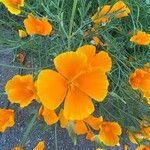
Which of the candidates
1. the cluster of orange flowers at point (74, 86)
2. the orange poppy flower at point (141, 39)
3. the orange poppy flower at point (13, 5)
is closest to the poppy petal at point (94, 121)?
the cluster of orange flowers at point (74, 86)

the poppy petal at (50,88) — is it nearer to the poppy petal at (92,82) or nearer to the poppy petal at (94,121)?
the poppy petal at (92,82)

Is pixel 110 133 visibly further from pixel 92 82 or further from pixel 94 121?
pixel 92 82

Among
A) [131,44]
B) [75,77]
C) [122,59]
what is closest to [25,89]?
[75,77]

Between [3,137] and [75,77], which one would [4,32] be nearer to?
[3,137]

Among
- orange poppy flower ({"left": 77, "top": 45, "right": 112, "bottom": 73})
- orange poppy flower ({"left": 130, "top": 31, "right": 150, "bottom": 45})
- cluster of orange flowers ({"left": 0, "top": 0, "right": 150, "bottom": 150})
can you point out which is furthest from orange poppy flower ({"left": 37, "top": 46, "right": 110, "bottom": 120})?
orange poppy flower ({"left": 130, "top": 31, "right": 150, "bottom": 45})

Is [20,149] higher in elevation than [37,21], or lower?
lower

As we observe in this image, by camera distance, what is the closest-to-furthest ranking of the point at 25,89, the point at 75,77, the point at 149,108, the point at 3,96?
the point at 75,77
the point at 25,89
the point at 149,108
the point at 3,96

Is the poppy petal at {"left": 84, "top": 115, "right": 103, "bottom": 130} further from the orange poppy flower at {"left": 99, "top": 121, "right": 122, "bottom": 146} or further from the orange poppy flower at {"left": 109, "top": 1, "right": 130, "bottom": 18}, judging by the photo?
the orange poppy flower at {"left": 109, "top": 1, "right": 130, "bottom": 18}
